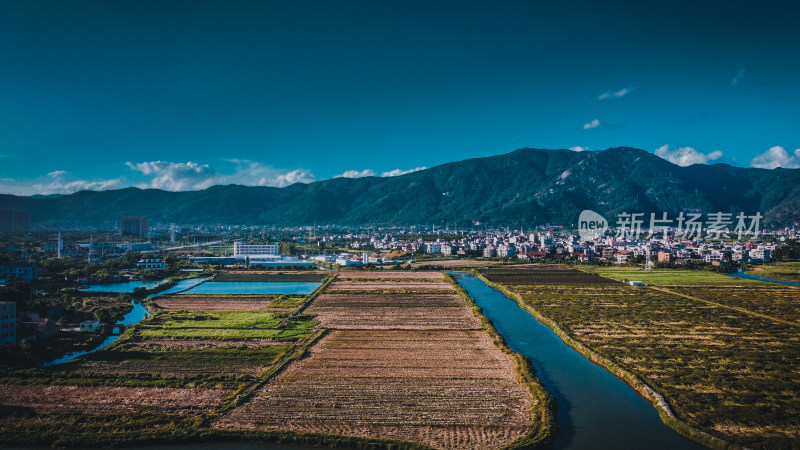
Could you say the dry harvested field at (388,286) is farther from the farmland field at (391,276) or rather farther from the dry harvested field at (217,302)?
the dry harvested field at (217,302)

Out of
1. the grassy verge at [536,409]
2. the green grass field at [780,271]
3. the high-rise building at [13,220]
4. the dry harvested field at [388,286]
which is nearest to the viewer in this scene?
the grassy verge at [536,409]

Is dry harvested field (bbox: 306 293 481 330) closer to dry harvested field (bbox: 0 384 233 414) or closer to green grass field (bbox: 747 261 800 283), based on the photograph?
dry harvested field (bbox: 0 384 233 414)

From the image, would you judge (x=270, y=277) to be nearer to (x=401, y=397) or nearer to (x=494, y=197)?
(x=401, y=397)

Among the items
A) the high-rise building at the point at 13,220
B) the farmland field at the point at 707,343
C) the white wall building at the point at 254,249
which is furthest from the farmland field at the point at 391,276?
the high-rise building at the point at 13,220

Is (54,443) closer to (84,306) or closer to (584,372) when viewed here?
(584,372)

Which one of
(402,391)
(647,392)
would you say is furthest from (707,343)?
(402,391)

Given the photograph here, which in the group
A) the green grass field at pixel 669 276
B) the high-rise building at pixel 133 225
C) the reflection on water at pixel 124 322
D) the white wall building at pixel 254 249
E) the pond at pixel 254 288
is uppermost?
the high-rise building at pixel 133 225

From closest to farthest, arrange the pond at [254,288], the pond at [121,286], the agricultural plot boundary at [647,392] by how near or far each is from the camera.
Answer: the agricultural plot boundary at [647,392] → the pond at [254,288] → the pond at [121,286]
